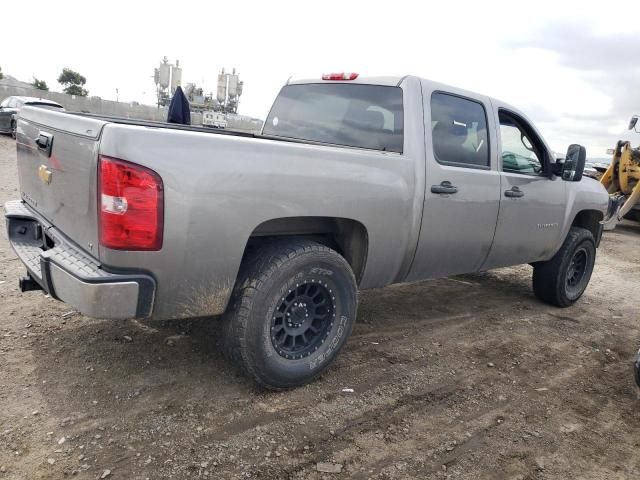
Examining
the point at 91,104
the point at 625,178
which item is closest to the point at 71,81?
the point at 91,104

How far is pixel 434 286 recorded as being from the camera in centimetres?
589

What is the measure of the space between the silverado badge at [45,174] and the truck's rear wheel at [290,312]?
1215 mm

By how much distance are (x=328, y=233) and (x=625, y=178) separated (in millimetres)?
12017

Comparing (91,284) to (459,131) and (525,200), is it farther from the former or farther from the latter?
(525,200)

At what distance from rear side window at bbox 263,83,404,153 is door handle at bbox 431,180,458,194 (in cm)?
37

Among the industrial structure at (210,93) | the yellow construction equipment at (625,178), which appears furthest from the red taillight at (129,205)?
the industrial structure at (210,93)

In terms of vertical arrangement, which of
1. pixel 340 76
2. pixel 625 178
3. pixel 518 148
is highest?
pixel 340 76

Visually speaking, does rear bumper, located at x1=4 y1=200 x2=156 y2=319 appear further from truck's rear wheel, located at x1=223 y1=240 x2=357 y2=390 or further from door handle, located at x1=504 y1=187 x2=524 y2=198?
door handle, located at x1=504 y1=187 x2=524 y2=198

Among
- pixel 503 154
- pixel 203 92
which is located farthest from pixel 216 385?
pixel 203 92

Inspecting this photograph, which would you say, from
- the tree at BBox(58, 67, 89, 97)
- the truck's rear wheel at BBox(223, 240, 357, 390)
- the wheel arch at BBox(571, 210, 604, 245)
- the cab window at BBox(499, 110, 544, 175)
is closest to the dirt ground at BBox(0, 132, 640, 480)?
the truck's rear wheel at BBox(223, 240, 357, 390)

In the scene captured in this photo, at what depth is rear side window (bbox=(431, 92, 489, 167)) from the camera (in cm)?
379

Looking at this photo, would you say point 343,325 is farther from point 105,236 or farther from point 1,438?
point 1,438

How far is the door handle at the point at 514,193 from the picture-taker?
4.27 m

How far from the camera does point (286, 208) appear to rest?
9.15 ft
